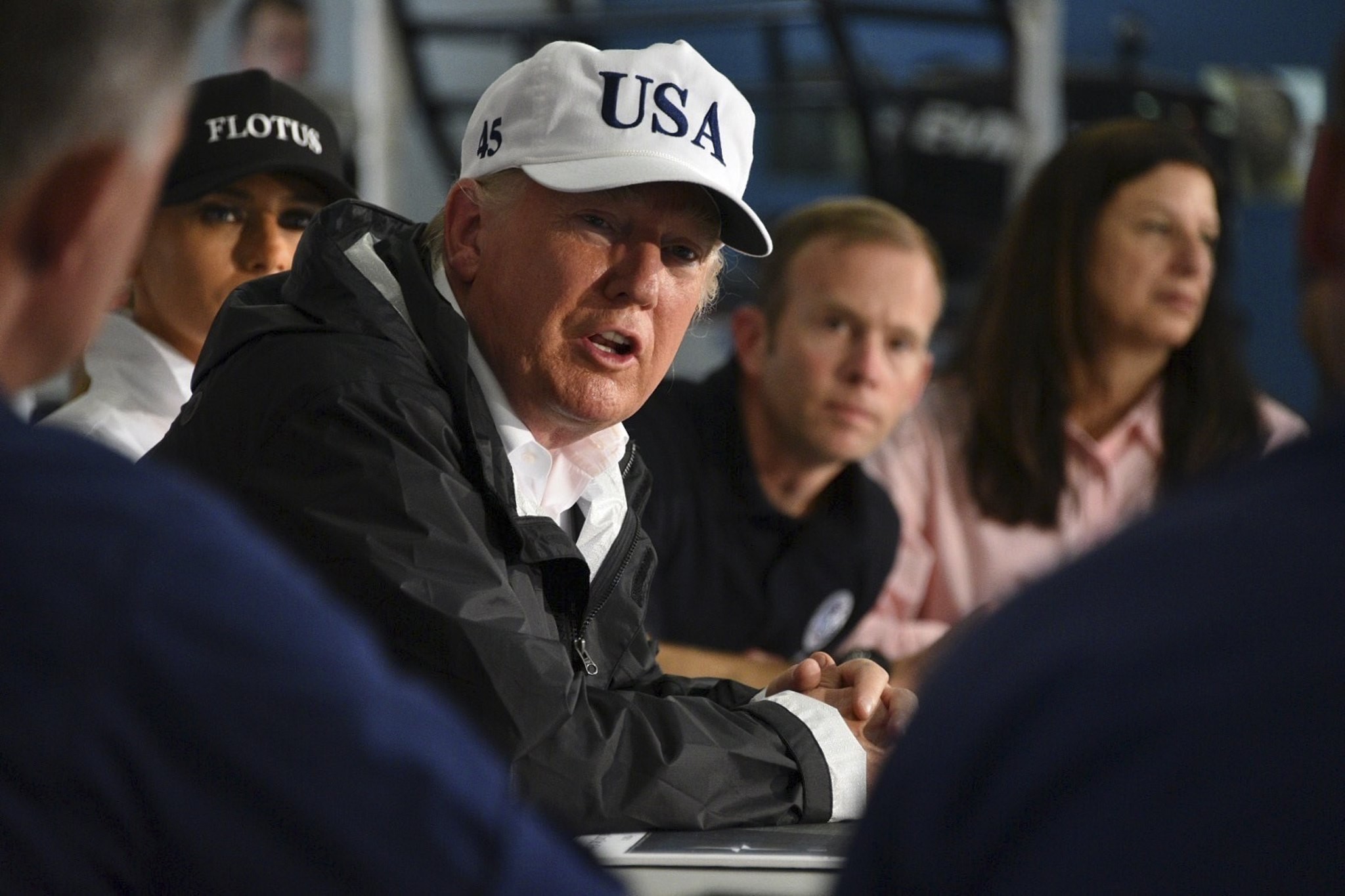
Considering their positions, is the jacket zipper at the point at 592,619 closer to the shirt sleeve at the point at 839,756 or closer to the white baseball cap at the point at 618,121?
the shirt sleeve at the point at 839,756

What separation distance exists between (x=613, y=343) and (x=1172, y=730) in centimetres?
101

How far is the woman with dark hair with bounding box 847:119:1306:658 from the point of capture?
2611mm

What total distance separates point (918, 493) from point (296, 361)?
5.14 ft

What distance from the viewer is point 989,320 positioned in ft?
9.07

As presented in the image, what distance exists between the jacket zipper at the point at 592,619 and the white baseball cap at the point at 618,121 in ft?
1.06

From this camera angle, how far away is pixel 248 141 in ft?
6.22

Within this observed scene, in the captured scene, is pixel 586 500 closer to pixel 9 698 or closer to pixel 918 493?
pixel 9 698

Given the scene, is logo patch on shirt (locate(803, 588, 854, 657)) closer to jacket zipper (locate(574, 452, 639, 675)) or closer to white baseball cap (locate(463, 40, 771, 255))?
jacket zipper (locate(574, 452, 639, 675))

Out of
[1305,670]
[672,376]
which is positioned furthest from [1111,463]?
[1305,670]

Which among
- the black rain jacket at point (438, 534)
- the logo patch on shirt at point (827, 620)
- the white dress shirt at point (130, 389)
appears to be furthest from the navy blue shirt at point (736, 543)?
the black rain jacket at point (438, 534)

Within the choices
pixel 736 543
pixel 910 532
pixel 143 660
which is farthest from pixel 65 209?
pixel 910 532

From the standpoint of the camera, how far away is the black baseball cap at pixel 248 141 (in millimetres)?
1880

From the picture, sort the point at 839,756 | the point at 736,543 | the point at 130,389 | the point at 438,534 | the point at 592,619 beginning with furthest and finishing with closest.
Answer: the point at 736,543 < the point at 130,389 < the point at 592,619 < the point at 839,756 < the point at 438,534

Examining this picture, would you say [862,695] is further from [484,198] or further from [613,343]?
[484,198]
